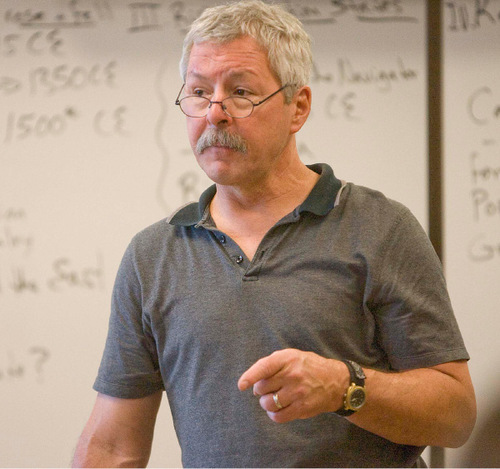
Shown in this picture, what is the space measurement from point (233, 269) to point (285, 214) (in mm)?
134

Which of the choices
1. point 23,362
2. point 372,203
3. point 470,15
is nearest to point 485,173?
point 470,15

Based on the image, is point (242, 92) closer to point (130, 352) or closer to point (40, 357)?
point (130, 352)

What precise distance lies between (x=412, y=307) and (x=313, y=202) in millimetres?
236

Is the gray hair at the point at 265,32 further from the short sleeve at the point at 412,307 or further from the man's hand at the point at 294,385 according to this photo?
the man's hand at the point at 294,385

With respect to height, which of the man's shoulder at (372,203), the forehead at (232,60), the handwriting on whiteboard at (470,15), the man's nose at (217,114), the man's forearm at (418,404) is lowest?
the man's forearm at (418,404)

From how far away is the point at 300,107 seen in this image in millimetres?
1166

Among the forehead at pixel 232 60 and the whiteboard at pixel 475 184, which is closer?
the forehead at pixel 232 60

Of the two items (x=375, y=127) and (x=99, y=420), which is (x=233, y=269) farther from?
(x=375, y=127)

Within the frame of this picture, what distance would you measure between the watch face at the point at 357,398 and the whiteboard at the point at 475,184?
0.83m

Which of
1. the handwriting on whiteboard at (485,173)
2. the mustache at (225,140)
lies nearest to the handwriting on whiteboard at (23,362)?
the mustache at (225,140)

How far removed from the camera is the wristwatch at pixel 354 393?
918mm

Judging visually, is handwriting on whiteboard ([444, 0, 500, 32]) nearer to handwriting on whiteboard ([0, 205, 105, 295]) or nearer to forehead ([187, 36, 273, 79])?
forehead ([187, 36, 273, 79])

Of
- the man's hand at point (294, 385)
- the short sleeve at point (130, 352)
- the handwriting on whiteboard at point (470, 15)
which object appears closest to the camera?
the man's hand at point (294, 385)

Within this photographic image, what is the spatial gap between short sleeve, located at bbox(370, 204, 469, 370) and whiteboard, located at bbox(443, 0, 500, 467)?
0.67 m
